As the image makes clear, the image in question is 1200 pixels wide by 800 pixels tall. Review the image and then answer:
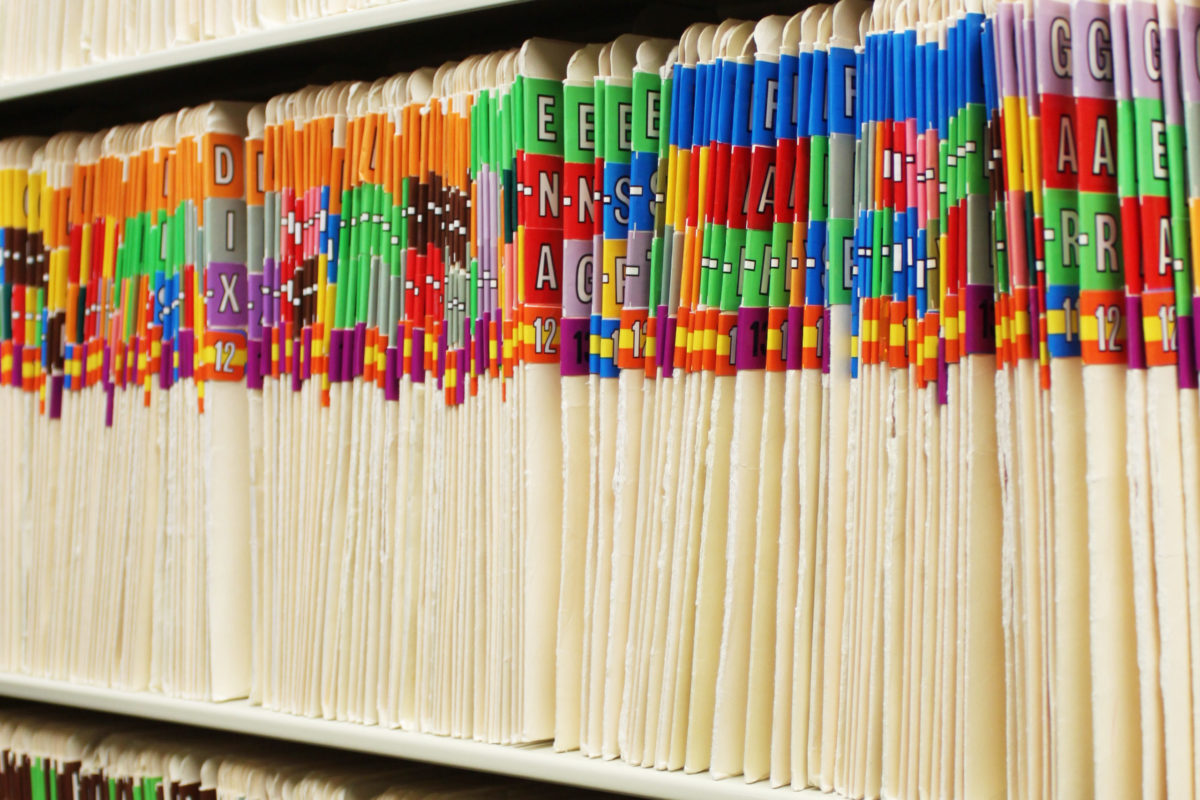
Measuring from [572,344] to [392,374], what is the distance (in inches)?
8.0

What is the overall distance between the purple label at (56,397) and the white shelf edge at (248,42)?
33 cm

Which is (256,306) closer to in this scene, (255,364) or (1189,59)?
(255,364)

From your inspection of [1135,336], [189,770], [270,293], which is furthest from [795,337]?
[189,770]

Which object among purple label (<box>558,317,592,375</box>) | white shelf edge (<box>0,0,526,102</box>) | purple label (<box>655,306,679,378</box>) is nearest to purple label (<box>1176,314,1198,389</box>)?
purple label (<box>655,306,679,378</box>)

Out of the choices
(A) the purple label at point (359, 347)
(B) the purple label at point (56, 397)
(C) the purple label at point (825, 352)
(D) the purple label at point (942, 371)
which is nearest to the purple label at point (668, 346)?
(C) the purple label at point (825, 352)

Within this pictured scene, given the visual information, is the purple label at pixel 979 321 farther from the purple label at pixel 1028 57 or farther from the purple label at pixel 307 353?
the purple label at pixel 307 353

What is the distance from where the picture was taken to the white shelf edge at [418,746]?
3.41ft

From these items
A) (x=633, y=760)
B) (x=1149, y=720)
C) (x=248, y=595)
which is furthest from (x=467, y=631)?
(x=1149, y=720)

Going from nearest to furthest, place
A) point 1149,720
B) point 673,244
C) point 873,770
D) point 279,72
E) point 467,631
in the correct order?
point 1149,720, point 873,770, point 673,244, point 467,631, point 279,72

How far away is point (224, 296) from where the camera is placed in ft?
4.52

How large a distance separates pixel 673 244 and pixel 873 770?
44cm

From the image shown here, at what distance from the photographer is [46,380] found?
5.07 ft

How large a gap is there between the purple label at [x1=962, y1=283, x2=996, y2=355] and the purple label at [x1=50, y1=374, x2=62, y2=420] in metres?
1.08

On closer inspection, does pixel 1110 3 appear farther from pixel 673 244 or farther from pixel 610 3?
pixel 610 3
